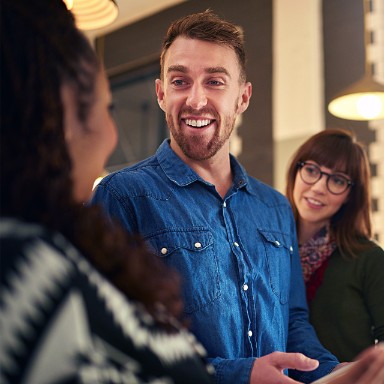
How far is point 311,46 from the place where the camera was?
15.9 ft

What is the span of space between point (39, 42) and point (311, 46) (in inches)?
174

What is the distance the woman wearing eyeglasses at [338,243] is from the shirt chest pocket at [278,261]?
1.87ft

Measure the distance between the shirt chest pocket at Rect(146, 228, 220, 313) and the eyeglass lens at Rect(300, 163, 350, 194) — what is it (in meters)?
1.03

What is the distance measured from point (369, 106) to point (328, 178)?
1307 mm

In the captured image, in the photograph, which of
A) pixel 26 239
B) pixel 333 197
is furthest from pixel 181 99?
pixel 26 239

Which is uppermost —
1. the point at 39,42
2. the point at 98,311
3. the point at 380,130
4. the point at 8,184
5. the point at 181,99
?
the point at 380,130

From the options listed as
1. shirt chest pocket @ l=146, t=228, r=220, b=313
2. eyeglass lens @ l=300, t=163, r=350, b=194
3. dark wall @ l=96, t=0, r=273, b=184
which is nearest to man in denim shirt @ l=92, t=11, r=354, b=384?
shirt chest pocket @ l=146, t=228, r=220, b=313

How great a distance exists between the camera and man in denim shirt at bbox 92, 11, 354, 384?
1.55 metres

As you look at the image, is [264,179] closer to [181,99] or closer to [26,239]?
[181,99]

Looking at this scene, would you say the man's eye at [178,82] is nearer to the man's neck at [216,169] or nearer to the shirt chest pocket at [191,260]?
the man's neck at [216,169]

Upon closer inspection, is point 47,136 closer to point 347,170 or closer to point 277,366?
point 277,366

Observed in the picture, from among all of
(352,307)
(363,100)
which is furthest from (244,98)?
(363,100)

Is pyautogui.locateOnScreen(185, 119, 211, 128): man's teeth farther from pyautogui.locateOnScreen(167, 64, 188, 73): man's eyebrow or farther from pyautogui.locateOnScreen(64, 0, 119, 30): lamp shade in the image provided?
pyautogui.locateOnScreen(64, 0, 119, 30): lamp shade

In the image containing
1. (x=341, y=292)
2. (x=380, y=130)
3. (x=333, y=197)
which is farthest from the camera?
(x=380, y=130)
